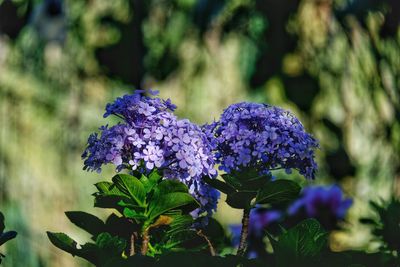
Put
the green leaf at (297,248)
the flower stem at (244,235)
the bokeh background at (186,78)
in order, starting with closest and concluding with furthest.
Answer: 1. the green leaf at (297,248)
2. the flower stem at (244,235)
3. the bokeh background at (186,78)

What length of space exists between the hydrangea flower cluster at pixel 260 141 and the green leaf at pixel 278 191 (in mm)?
30

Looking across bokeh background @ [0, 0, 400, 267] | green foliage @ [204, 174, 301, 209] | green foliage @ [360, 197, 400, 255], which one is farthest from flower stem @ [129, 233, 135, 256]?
bokeh background @ [0, 0, 400, 267]

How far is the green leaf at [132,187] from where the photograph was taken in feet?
3.53

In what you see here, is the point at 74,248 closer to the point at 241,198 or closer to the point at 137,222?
the point at 137,222

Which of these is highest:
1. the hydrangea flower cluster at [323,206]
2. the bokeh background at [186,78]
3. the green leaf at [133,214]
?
the bokeh background at [186,78]

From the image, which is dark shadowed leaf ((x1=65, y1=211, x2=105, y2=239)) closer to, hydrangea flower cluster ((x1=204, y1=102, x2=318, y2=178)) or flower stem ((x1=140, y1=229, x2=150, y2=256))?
flower stem ((x1=140, y1=229, x2=150, y2=256))

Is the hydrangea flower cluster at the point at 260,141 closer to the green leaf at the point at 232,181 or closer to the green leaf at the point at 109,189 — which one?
the green leaf at the point at 232,181

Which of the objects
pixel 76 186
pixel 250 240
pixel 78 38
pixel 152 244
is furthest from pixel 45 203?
pixel 152 244

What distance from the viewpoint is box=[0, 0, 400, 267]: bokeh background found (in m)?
2.38

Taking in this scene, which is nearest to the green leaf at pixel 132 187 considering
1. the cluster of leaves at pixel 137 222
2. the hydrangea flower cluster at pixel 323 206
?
the cluster of leaves at pixel 137 222

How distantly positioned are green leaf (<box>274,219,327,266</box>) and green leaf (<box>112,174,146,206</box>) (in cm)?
19

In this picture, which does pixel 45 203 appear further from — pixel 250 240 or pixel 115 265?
pixel 115 265

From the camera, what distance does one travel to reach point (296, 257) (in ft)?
3.42

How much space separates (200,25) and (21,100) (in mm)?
602
